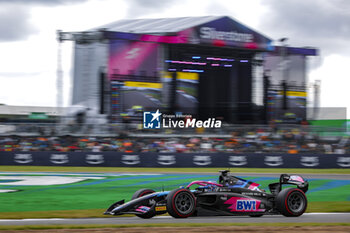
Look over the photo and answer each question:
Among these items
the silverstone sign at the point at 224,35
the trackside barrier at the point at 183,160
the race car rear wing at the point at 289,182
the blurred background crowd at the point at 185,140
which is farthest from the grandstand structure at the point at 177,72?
the race car rear wing at the point at 289,182

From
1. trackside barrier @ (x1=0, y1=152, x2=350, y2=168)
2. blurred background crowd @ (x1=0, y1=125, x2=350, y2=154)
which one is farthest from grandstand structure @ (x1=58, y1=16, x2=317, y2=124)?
trackside barrier @ (x1=0, y1=152, x2=350, y2=168)

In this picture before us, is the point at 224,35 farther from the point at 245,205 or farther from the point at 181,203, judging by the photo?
the point at 181,203

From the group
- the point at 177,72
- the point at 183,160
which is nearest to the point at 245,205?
the point at 183,160

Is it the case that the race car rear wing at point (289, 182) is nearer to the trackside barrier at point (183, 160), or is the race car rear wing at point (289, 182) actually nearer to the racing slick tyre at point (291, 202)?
the racing slick tyre at point (291, 202)

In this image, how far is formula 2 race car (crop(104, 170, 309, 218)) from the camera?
27.8 feet

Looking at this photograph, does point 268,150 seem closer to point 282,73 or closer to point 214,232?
point 282,73

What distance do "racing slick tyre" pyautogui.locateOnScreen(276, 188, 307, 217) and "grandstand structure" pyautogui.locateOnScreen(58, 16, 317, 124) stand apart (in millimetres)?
18524

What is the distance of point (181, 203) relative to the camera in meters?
8.52

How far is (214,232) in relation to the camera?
7.25 m

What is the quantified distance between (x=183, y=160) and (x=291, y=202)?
1479 centimetres

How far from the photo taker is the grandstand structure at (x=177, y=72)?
27.7 meters

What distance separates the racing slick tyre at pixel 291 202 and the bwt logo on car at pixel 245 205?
1.53 ft

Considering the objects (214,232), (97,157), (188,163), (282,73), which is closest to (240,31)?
(282,73)

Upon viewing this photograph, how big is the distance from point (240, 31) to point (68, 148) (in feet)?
41.9
